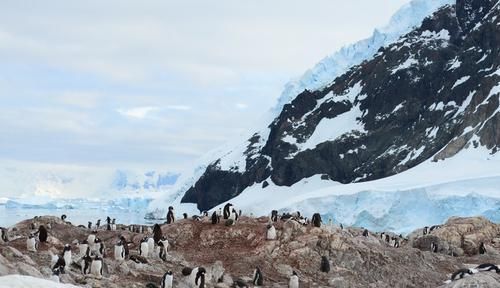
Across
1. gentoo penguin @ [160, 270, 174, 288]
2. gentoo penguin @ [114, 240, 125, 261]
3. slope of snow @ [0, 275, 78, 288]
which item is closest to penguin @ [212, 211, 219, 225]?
gentoo penguin @ [114, 240, 125, 261]

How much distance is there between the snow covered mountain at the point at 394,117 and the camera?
5246 inches

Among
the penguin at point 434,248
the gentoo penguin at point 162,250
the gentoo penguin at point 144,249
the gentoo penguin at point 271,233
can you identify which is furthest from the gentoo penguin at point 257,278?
the penguin at point 434,248

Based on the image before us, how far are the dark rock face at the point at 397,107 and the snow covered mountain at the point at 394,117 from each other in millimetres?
204

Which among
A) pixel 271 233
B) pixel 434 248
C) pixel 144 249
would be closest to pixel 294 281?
pixel 271 233

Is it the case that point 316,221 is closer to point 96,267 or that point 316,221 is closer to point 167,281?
point 167,281

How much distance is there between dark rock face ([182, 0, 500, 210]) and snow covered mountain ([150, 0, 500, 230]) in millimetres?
204

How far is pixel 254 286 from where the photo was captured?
98.0ft

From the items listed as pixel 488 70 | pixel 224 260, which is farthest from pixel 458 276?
pixel 488 70

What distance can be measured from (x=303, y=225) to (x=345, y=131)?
4861 inches

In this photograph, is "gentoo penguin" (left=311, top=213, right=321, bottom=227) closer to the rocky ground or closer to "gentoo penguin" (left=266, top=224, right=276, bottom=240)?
the rocky ground

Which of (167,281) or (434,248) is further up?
(434,248)

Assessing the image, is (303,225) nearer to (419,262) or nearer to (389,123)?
(419,262)

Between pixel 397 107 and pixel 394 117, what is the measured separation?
2973 millimetres

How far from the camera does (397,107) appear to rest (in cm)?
15600
